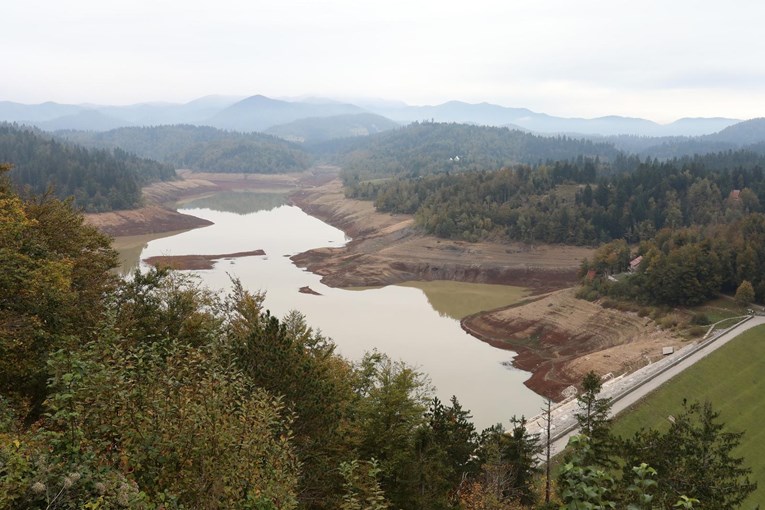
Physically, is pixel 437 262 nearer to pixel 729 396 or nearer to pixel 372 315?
pixel 372 315

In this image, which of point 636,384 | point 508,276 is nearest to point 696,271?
point 636,384

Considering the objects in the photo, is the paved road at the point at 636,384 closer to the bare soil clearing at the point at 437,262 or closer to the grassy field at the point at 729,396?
the grassy field at the point at 729,396

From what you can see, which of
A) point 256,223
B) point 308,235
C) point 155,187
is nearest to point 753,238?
point 308,235

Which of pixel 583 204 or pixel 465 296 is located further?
pixel 583 204

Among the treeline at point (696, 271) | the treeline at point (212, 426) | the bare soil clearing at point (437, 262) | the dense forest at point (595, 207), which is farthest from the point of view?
the dense forest at point (595, 207)

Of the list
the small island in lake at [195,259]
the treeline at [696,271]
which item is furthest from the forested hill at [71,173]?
the treeline at [696,271]

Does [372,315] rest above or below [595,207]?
below

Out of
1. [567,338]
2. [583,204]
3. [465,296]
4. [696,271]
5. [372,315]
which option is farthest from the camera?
[583,204]
